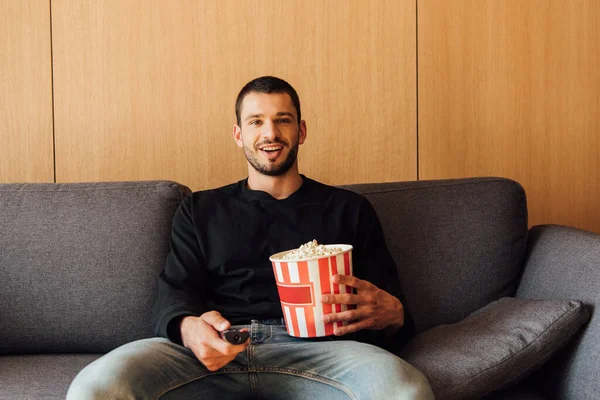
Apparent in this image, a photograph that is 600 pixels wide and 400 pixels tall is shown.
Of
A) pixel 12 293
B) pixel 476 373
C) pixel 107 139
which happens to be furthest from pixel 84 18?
pixel 476 373

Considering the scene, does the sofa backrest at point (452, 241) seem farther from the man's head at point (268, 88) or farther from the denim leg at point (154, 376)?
the denim leg at point (154, 376)

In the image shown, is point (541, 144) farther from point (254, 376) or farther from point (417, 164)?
point (254, 376)

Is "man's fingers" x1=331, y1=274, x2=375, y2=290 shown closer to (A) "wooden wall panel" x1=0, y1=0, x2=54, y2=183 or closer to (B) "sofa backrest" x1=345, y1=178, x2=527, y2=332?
(B) "sofa backrest" x1=345, y1=178, x2=527, y2=332

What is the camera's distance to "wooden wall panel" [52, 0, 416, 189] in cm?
214

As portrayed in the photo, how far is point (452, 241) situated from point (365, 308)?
0.55m

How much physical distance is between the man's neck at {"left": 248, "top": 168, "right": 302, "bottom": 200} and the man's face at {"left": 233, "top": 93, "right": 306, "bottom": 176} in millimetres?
28

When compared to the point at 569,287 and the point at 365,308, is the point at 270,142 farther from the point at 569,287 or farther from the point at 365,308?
the point at 569,287

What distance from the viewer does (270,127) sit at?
166cm

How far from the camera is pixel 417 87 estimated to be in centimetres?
228

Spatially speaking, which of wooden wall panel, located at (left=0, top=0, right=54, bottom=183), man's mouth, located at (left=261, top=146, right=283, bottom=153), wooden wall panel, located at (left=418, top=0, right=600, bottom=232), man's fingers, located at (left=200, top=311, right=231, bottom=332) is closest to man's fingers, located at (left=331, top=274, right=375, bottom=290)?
man's fingers, located at (left=200, top=311, right=231, bottom=332)

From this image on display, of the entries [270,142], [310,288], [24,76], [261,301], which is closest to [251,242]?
[261,301]

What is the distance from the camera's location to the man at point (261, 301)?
4.19 ft

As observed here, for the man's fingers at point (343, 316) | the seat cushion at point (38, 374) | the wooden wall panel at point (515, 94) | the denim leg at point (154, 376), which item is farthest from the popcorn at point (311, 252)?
the wooden wall panel at point (515, 94)

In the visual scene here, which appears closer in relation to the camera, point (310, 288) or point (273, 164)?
point (310, 288)
